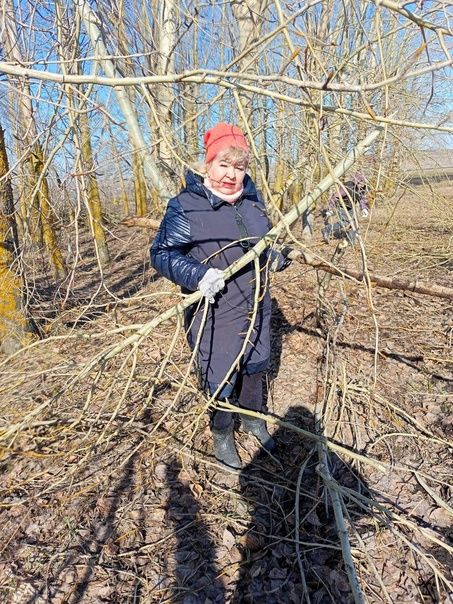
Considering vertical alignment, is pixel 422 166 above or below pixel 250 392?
above

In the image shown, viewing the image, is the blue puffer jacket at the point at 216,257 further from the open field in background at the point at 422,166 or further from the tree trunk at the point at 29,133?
the open field in background at the point at 422,166

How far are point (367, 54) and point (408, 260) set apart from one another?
3.46 metres

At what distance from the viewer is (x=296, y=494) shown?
2062 mm

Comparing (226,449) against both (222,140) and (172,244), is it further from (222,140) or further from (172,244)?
A: (222,140)

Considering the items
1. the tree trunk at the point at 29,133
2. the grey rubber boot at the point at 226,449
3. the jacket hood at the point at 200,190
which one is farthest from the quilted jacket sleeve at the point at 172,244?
the grey rubber boot at the point at 226,449

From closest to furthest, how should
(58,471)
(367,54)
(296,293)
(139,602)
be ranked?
(139,602) → (58,471) → (367,54) → (296,293)

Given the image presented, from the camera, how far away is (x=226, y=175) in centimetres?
192

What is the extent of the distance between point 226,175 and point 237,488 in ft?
5.61

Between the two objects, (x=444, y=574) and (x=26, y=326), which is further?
(x=26, y=326)

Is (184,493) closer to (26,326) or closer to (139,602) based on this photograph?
(139,602)

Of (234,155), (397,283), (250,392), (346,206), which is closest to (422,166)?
(397,283)

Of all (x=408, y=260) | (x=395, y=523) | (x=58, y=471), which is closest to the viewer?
(x=395, y=523)

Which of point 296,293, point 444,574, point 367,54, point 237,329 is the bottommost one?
point 444,574

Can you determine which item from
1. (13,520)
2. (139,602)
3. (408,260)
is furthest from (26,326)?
(408,260)
